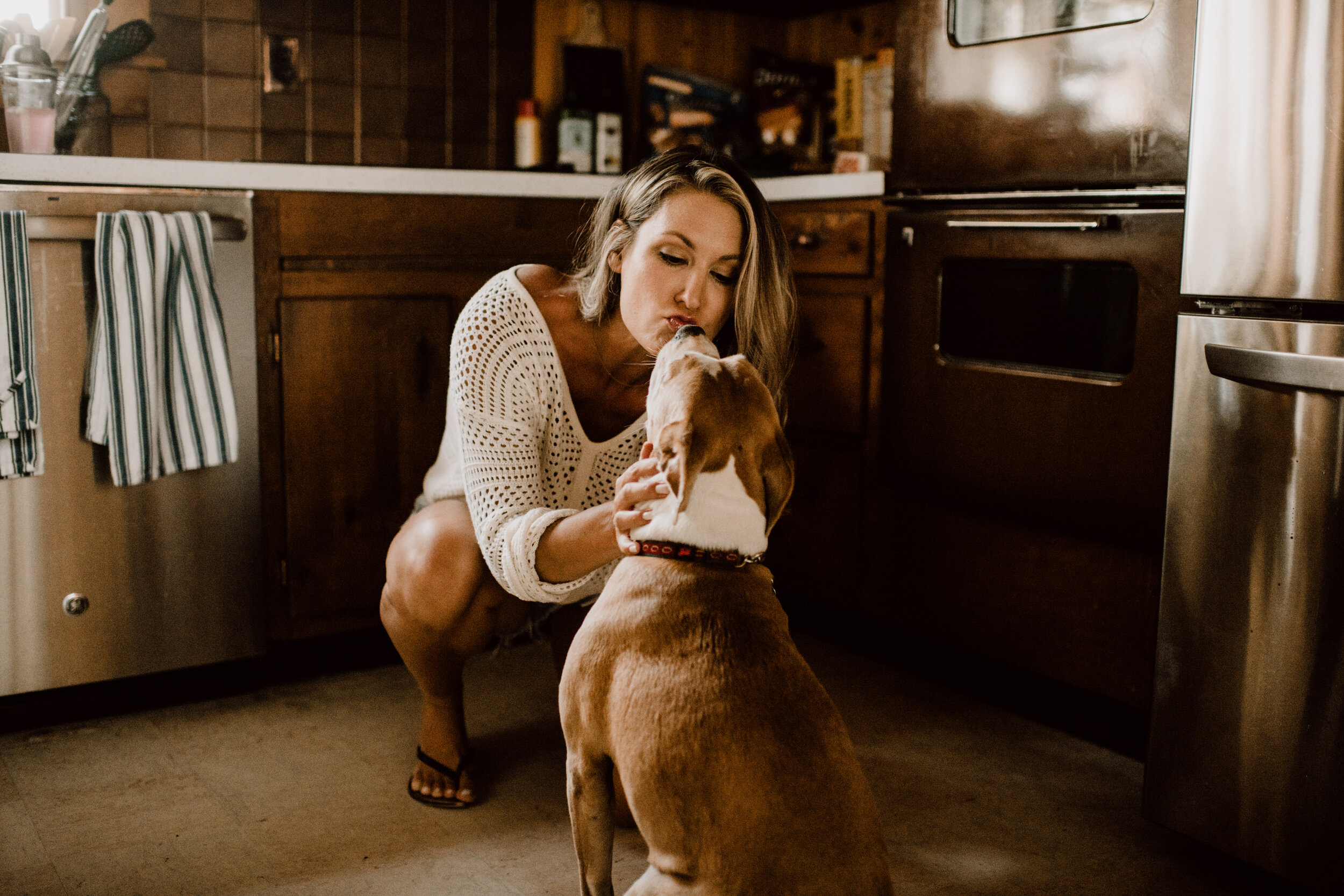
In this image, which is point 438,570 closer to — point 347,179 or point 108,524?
point 108,524

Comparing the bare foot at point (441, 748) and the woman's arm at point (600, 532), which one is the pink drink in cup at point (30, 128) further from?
the woman's arm at point (600, 532)

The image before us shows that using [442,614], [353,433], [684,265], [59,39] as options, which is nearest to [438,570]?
[442,614]

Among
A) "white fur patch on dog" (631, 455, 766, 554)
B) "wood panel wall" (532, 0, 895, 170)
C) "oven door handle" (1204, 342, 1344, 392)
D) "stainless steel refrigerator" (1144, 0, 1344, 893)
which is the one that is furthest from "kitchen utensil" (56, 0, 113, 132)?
"oven door handle" (1204, 342, 1344, 392)

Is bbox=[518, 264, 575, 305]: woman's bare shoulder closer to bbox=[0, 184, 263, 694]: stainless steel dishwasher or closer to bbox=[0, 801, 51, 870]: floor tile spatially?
bbox=[0, 184, 263, 694]: stainless steel dishwasher

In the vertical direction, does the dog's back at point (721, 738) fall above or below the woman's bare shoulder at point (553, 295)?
below

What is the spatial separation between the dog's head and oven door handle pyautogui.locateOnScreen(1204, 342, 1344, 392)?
2.09 feet

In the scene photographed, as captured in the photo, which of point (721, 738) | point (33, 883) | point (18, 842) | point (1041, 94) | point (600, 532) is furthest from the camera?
point (1041, 94)

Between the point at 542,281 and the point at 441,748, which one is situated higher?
Result: the point at 542,281

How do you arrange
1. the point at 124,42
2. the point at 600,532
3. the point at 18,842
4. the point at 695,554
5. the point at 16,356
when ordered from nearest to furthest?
the point at 695,554
the point at 600,532
the point at 18,842
the point at 16,356
the point at 124,42

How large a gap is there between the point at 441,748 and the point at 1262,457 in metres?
1.23

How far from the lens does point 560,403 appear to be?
1684 mm

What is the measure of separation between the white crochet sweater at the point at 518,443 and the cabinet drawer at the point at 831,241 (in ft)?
2.61

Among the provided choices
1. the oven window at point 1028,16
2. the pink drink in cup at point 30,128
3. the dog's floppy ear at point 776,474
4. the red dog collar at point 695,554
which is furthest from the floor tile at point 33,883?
the oven window at point 1028,16

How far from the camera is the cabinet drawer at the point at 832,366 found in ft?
7.74
